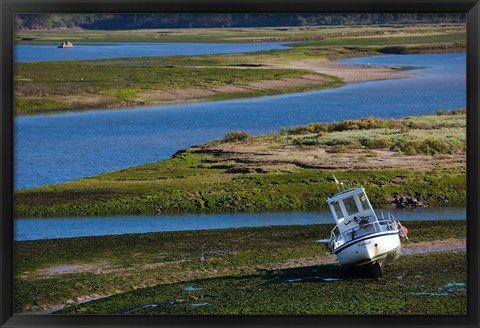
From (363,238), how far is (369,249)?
34 centimetres

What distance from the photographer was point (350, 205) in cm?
2789

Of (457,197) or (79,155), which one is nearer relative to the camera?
(457,197)

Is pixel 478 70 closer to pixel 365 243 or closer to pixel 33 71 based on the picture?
pixel 365 243

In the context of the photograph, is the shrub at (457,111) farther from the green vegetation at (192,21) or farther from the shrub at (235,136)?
the shrub at (235,136)

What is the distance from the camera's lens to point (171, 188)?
120ft

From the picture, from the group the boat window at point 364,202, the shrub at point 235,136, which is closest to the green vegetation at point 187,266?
the boat window at point 364,202

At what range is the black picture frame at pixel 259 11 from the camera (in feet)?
65.4

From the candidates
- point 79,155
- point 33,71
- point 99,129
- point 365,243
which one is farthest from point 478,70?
point 33,71

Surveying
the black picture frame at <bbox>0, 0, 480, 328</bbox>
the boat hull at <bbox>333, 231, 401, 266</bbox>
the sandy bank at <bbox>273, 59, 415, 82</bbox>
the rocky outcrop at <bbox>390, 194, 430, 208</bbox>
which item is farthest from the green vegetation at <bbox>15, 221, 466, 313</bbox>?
the sandy bank at <bbox>273, 59, 415, 82</bbox>

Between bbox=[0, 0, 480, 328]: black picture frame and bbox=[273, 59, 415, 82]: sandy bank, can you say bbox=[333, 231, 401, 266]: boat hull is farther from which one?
bbox=[273, 59, 415, 82]: sandy bank

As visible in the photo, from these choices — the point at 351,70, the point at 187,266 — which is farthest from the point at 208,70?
the point at 187,266

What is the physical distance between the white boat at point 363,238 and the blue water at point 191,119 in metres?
12.3

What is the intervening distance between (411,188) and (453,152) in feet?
8.71

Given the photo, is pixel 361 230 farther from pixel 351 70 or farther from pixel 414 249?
pixel 351 70
